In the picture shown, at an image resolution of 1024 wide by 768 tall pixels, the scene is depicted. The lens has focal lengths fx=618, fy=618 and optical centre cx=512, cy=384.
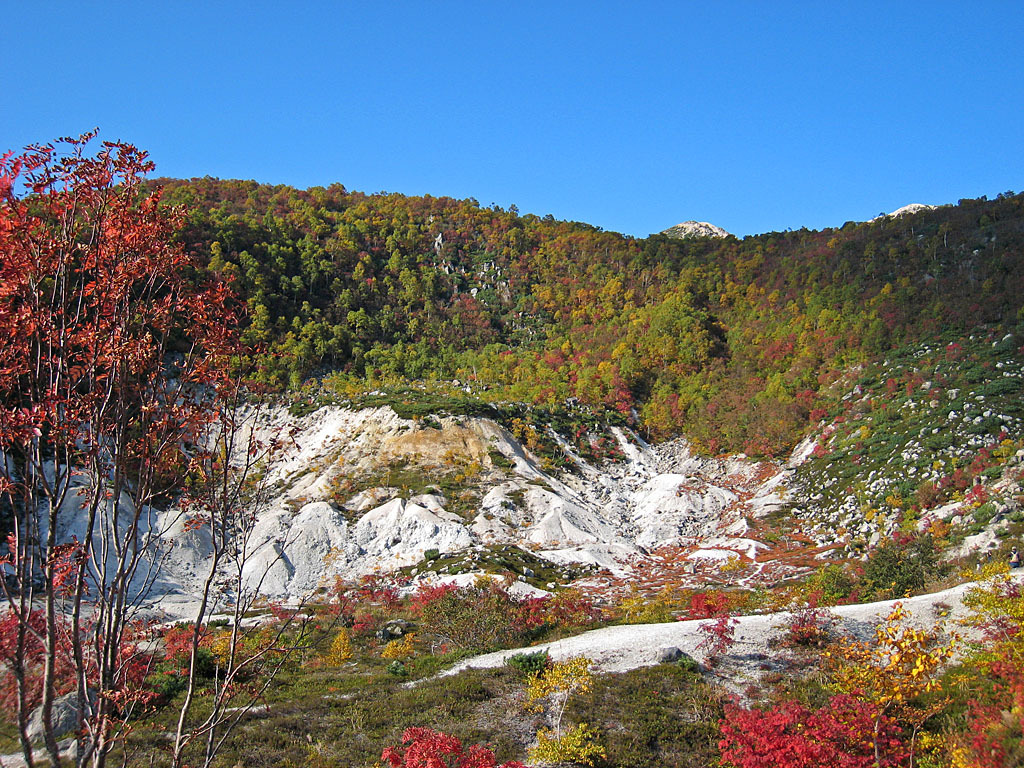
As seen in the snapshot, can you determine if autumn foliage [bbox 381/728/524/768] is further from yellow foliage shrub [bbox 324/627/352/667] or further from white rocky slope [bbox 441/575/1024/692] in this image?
yellow foliage shrub [bbox 324/627/352/667]

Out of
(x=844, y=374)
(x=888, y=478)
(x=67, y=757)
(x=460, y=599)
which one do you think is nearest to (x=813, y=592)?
(x=460, y=599)

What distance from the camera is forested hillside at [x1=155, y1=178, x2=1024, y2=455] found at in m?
52.4

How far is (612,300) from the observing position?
76125 mm

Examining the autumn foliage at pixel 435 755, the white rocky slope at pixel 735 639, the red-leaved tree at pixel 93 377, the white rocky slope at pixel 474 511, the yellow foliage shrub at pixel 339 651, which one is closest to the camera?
the red-leaved tree at pixel 93 377

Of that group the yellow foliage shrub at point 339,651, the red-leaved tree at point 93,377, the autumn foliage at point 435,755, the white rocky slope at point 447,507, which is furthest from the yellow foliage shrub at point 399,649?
the red-leaved tree at point 93,377

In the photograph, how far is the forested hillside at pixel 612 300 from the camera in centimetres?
5241

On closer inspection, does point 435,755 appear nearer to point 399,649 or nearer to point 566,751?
point 566,751

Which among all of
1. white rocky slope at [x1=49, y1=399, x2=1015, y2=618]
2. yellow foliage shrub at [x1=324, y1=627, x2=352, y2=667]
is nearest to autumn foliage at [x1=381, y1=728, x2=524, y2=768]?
yellow foliage shrub at [x1=324, y1=627, x2=352, y2=667]

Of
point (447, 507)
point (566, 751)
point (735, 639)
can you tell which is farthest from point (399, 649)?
point (447, 507)

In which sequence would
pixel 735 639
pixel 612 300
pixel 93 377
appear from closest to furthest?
pixel 93 377 < pixel 735 639 < pixel 612 300

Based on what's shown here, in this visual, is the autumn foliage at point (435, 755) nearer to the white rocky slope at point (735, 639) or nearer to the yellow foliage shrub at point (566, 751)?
the yellow foliage shrub at point (566, 751)

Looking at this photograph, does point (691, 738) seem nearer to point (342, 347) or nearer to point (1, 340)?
point (1, 340)

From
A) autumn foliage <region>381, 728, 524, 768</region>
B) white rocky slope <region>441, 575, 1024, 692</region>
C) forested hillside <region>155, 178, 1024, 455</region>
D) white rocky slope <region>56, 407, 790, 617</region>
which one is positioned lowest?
white rocky slope <region>441, 575, 1024, 692</region>

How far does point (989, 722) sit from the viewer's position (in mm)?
9156
